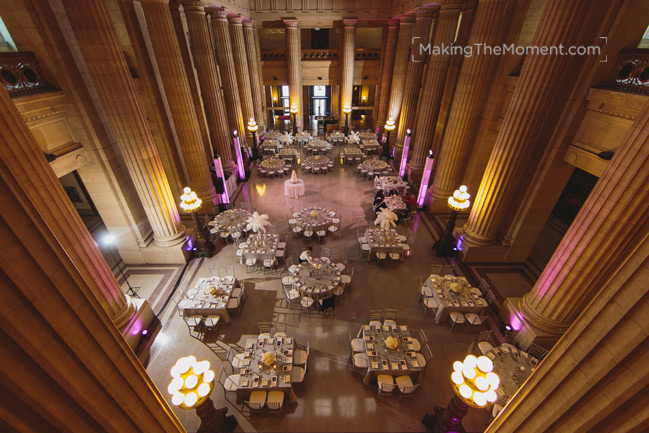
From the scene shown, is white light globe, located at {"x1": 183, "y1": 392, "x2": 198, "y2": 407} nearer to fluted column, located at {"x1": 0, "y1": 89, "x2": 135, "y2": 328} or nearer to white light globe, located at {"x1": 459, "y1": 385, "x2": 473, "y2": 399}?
fluted column, located at {"x1": 0, "y1": 89, "x2": 135, "y2": 328}

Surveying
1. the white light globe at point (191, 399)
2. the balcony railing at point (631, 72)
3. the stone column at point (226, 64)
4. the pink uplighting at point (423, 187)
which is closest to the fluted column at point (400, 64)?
the pink uplighting at point (423, 187)

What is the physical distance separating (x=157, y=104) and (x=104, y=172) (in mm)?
3436

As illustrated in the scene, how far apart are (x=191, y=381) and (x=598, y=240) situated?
7.80 m

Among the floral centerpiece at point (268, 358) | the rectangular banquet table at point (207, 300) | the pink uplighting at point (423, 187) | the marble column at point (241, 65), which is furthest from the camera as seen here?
the marble column at point (241, 65)

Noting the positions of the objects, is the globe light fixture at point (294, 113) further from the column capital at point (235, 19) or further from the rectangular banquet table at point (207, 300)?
the rectangular banquet table at point (207, 300)

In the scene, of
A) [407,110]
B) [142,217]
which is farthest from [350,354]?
[407,110]

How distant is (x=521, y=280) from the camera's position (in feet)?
32.2

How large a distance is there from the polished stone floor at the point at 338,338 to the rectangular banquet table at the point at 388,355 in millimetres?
599

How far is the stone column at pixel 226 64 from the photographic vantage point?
14706mm

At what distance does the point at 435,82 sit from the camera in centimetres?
1363

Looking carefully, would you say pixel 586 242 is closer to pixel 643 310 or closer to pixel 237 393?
pixel 643 310

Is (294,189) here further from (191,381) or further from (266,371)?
(191,381)

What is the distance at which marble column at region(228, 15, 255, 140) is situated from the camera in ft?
56.1

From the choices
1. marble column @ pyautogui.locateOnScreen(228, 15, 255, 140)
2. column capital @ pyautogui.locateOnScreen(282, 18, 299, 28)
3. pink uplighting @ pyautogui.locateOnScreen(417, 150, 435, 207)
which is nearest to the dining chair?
pink uplighting @ pyautogui.locateOnScreen(417, 150, 435, 207)
